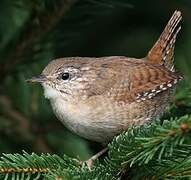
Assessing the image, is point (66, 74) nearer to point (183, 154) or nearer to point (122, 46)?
point (183, 154)

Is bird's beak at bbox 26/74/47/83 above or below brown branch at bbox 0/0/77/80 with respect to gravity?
below

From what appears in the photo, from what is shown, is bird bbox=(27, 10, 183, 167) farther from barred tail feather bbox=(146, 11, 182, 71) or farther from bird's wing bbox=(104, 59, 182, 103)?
barred tail feather bbox=(146, 11, 182, 71)

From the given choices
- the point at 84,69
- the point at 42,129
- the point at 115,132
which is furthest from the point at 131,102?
the point at 42,129

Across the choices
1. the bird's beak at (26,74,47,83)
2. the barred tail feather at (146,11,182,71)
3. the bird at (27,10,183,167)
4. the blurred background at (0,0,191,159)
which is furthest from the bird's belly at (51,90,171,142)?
Result: the barred tail feather at (146,11,182,71)

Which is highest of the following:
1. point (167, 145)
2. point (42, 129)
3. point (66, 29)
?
point (66, 29)

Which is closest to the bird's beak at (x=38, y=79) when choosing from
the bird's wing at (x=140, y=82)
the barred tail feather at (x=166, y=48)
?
the bird's wing at (x=140, y=82)

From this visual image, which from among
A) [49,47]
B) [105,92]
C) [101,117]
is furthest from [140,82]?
[49,47]

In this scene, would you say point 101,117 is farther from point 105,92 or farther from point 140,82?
point 140,82
